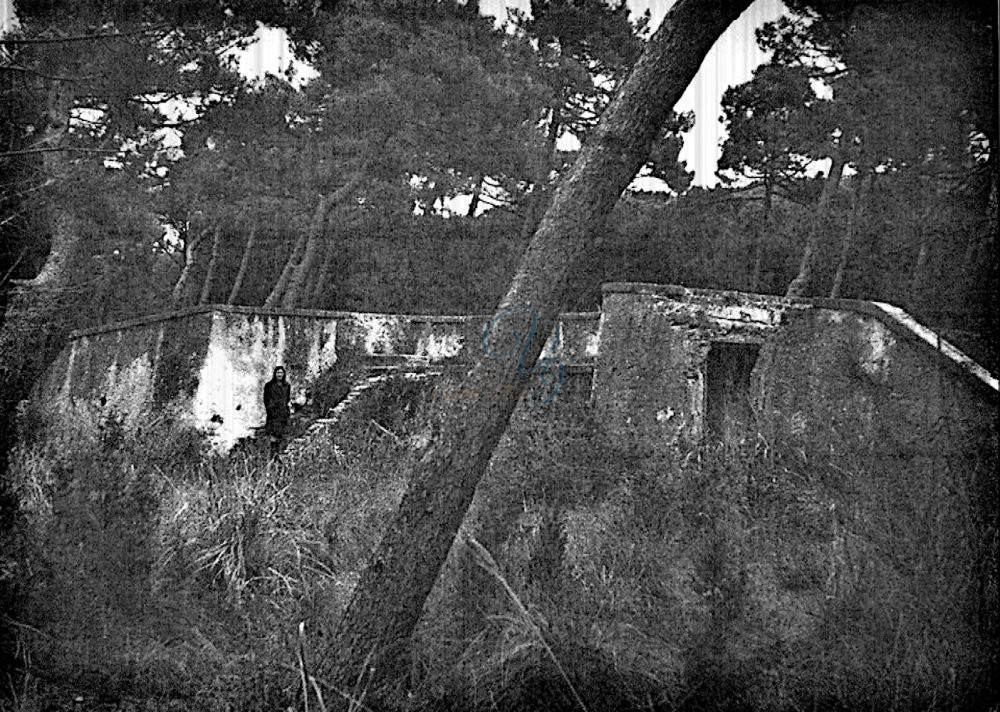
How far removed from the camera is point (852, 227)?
230 inches

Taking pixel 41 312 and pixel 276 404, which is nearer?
pixel 41 312

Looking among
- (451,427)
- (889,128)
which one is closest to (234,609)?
(451,427)

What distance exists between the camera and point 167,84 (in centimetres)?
525

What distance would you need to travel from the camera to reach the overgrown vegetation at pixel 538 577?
3.89 meters

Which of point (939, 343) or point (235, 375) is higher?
point (939, 343)

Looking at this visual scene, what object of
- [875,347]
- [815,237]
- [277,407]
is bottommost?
[277,407]

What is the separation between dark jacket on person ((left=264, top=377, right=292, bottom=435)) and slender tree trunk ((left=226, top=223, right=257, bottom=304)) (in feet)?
2.62

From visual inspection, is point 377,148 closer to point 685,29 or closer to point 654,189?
point 654,189

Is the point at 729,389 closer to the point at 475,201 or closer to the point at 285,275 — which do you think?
the point at 475,201

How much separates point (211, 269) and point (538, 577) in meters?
3.75

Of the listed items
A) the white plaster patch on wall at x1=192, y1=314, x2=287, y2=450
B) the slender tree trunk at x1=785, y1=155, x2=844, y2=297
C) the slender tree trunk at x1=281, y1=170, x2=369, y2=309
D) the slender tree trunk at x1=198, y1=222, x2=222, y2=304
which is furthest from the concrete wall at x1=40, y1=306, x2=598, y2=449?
the slender tree trunk at x1=785, y1=155, x2=844, y2=297

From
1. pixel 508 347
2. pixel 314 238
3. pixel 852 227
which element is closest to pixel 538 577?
pixel 508 347

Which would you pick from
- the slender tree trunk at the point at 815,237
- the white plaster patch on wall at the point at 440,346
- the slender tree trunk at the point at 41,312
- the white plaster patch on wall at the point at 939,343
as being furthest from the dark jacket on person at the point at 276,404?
the white plaster patch on wall at the point at 939,343

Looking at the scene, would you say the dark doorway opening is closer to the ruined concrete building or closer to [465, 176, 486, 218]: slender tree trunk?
the ruined concrete building
